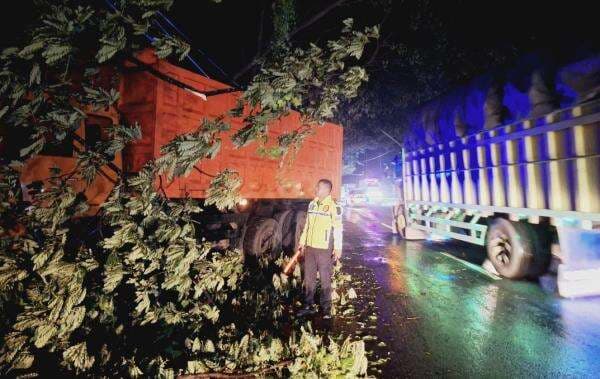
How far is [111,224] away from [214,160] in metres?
2.90

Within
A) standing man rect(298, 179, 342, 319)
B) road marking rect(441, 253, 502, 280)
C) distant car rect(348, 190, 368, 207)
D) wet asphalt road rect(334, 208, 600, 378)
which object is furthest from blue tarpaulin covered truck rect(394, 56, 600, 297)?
distant car rect(348, 190, 368, 207)

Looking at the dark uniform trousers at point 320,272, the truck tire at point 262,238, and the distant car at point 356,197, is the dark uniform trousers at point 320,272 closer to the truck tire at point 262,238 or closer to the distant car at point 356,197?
the truck tire at point 262,238

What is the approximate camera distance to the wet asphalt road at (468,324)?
3506 millimetres

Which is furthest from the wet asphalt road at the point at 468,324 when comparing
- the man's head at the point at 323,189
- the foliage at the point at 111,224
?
the man's head at the point at 323,189

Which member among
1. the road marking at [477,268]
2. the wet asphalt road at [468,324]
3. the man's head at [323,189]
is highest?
the man's head at [323,189]

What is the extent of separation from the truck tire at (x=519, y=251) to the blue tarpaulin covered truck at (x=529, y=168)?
0.6 inches

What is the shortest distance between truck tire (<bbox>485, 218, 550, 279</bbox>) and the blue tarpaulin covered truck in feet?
0.05

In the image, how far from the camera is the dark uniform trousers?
478cm

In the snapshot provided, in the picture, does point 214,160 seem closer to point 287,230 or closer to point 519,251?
point 287,230

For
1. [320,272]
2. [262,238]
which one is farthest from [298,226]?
[320,272]

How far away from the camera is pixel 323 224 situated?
4.69 meters

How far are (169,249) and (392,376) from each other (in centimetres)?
246

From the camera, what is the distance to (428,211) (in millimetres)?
9680

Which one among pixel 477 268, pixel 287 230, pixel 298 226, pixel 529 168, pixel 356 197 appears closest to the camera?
pixel 529 168
